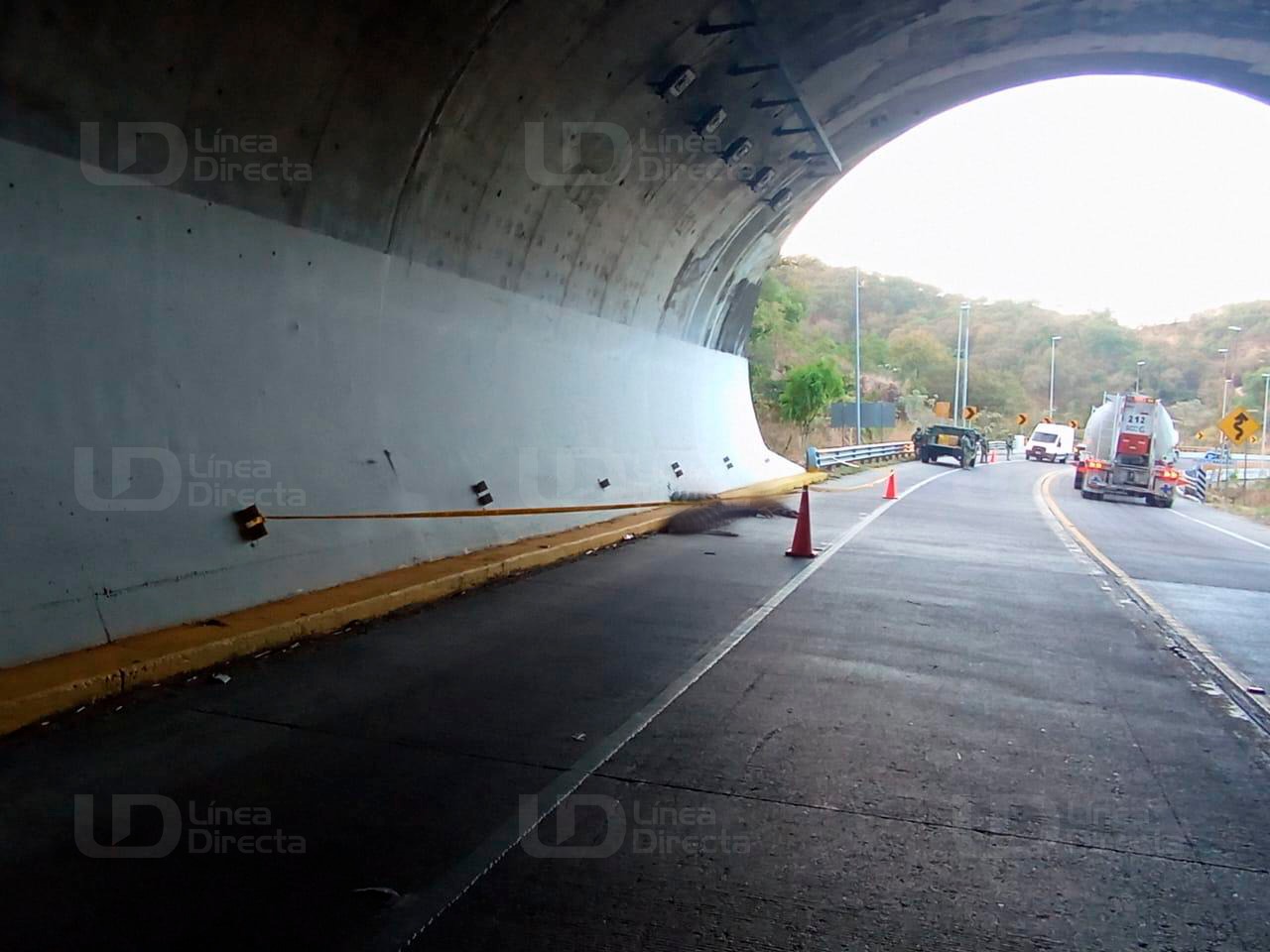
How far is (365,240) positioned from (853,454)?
3028 cm

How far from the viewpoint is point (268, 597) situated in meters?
7.70

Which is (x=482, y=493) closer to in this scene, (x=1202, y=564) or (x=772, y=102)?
(x=772, y=102)

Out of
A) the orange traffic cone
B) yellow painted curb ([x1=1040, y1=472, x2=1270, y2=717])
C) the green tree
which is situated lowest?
yellow painted curb ([x1=1040, y1=472, x2=1270, y2=717])

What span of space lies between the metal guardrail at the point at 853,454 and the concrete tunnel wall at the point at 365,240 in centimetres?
1520

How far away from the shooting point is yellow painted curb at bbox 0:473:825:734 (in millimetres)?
5414

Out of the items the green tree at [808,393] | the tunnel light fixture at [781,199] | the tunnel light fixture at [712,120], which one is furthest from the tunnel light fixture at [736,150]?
the green tree at [808,393]

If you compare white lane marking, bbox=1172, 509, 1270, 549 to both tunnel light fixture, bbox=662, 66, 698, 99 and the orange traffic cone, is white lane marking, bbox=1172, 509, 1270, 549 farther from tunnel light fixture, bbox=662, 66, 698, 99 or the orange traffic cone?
tunnel light fixture, bbox=662, 66, 698, 99

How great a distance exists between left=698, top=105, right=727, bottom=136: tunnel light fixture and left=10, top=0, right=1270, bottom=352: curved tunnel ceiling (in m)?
0.03

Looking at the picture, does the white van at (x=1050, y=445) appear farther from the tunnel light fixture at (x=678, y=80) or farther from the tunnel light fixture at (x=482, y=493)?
the tunnel light fixture at (x=482, y=493)

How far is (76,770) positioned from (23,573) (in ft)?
5.13

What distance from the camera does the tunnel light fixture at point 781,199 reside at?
1917 cm

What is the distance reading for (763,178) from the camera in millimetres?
17562

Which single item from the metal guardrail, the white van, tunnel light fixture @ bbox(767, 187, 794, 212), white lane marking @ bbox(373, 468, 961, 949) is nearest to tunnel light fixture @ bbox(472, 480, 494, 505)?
white lane marking @ bbox(373, 468, 961, 949)

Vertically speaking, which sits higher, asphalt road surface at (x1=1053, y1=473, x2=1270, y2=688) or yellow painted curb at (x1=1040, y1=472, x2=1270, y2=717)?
yellow painted curb at (x1=1040, y1=472, x2=1270, y2=717)
